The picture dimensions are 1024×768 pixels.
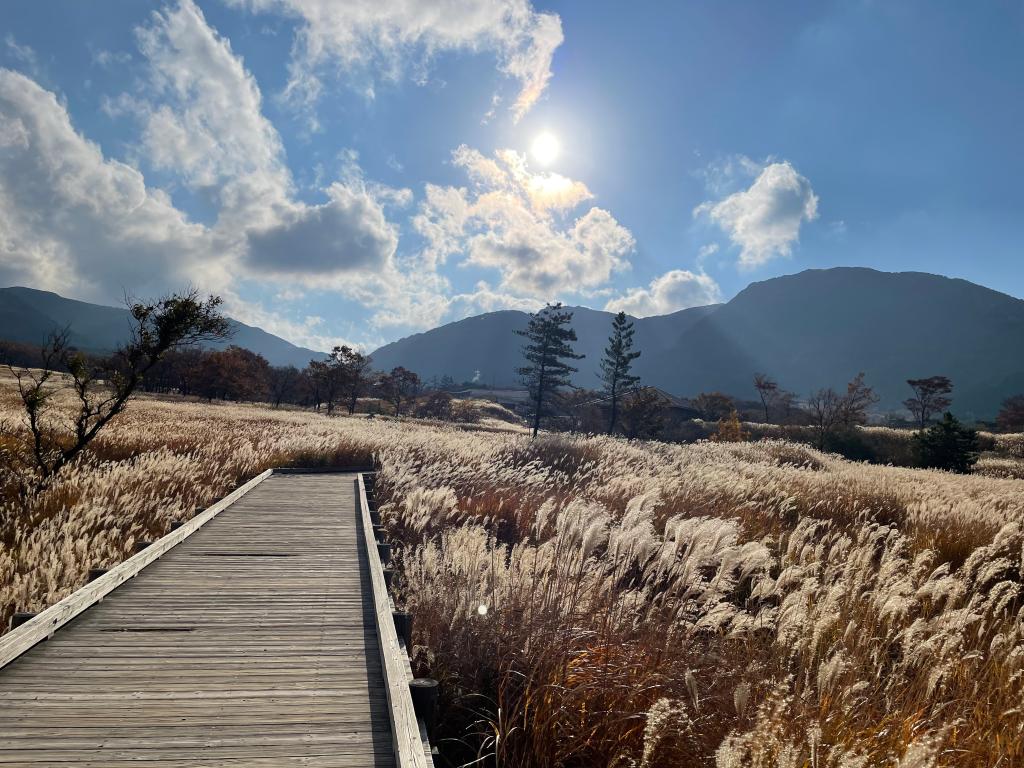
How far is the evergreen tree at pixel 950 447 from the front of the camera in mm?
31859

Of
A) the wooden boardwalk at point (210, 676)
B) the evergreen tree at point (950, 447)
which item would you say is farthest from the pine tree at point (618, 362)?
the wooden boardwalk at point (210, 676)

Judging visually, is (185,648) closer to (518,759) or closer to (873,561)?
(518,759)

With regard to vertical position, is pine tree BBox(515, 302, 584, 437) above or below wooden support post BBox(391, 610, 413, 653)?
above

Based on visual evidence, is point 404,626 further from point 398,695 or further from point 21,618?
point 21,618

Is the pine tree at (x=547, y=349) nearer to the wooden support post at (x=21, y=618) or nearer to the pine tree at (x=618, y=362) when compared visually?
the pine tree at (x=618, y=362)

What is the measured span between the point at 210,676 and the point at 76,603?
1.70 m

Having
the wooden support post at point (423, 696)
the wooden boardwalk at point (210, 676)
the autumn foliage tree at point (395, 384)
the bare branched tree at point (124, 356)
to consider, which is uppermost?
the autumn foliage tree at point (395, 384)

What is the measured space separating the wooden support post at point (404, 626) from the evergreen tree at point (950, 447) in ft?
130

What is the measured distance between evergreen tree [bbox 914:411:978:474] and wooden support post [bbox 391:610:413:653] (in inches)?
1566

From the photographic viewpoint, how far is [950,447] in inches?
1271

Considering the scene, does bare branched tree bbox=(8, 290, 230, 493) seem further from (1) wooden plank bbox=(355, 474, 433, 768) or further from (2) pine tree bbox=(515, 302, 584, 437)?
(2) pine tree bbox=(515, 302, 584, 437)

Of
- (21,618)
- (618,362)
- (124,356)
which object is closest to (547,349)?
(618,362)

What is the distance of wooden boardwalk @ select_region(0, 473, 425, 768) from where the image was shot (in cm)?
281

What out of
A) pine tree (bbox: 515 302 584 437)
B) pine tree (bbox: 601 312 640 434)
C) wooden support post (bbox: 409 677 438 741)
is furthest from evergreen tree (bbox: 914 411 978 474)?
wooden support post (bbox: 409 677 438 741)
